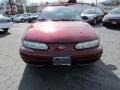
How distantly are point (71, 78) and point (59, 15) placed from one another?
2.17 metres

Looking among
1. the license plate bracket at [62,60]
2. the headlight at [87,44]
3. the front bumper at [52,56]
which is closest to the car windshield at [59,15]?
the headlight at [87,44]

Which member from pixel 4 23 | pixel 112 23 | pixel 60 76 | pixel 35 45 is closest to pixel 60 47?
pixel 35 45

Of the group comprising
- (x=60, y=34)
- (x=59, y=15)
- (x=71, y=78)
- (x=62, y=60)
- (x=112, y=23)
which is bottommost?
(x=112, y=23)

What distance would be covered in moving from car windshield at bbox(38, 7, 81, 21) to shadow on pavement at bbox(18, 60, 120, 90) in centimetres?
146

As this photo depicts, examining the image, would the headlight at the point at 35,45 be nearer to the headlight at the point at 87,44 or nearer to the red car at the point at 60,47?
the red car at the point at 60,47

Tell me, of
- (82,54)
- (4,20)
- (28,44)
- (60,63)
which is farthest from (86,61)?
(4,20)

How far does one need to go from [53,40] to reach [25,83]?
1.00m

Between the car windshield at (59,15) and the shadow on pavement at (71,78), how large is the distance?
1463mm

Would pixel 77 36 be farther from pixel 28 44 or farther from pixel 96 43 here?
pixel 28 44

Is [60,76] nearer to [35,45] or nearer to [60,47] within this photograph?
[60,47]

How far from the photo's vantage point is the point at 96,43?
4.46m

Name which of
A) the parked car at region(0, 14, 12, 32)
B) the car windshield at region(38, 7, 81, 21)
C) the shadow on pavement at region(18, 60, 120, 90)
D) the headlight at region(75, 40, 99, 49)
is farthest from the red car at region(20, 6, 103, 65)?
the parked car at region(0, 14, 12, 32)

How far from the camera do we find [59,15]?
610 centimetres

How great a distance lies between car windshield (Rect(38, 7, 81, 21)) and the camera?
5.95 metres
